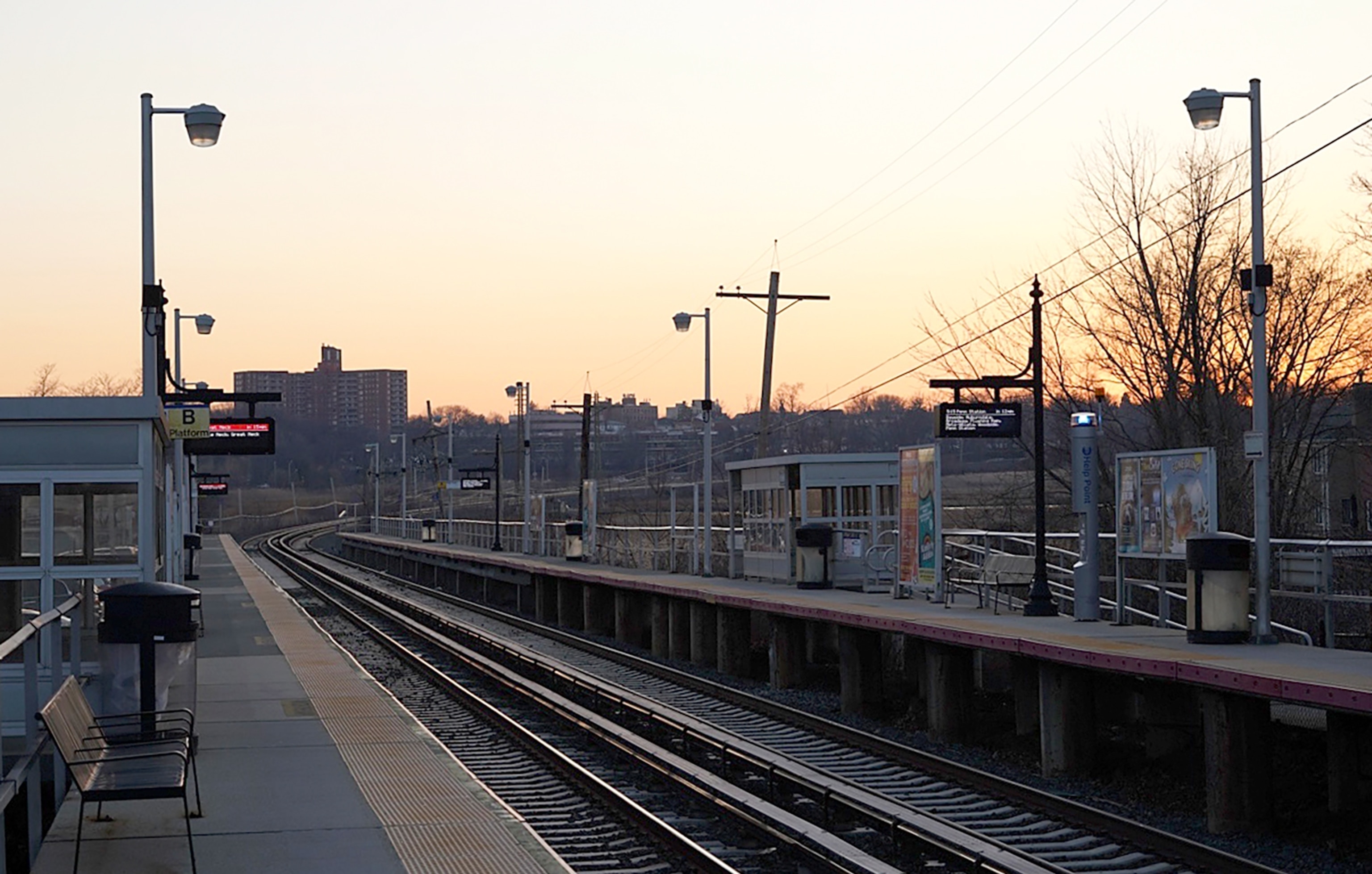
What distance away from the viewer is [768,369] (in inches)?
1603

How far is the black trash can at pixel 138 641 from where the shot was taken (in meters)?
11.8

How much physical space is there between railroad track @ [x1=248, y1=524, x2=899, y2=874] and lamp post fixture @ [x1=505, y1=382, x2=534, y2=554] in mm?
29812

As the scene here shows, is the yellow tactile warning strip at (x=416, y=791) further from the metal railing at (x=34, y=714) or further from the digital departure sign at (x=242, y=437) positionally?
the digital departure sign at (x=242, y=437)

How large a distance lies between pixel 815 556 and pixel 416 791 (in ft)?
54.5

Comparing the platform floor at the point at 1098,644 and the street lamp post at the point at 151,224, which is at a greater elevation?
the street lamp post at the point at 151,224

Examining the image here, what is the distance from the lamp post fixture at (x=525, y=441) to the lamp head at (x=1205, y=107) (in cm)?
3787

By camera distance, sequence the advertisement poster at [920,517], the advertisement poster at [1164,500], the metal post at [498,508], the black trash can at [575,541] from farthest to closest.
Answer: the metal post at [498,508] < the black trash can at [575,541] < the advertisement poster at [920,517] < the advertisement poster at [1164,500]

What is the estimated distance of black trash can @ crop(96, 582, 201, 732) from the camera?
1180 cm

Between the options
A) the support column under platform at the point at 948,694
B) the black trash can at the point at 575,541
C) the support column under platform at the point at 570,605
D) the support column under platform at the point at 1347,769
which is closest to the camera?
the support column under platform at the point at 1347,769

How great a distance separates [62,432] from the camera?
13750mm

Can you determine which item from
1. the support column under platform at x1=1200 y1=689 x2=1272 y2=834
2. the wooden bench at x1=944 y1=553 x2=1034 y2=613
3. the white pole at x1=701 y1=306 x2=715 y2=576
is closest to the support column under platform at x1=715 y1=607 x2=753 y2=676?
the wooden bench at x1=944 y1=553 x2=1034 y2=613

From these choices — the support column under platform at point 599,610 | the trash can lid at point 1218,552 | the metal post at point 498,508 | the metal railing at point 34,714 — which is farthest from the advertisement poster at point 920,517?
the metal post at point 498,508

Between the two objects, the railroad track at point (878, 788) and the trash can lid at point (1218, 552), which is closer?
the railroad track at point (878, 788)

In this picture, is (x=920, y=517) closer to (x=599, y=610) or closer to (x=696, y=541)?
(x=696, y=541)
